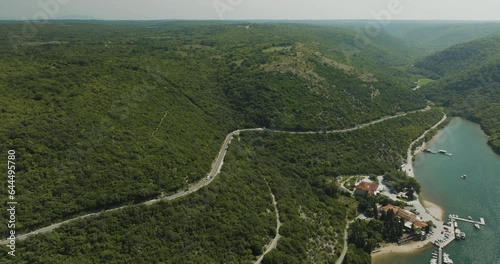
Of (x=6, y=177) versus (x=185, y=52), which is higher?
(x=185, y=52)

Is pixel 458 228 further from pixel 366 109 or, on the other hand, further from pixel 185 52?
pixel 185 52

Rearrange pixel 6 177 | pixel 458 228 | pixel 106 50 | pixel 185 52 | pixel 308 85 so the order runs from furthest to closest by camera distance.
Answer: pixel 185 52 < pixel 106 50 < pixel 308 85 < pixel 458 228 < pixel 6 177

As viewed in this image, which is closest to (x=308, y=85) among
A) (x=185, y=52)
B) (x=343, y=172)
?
(x=343, y=172)

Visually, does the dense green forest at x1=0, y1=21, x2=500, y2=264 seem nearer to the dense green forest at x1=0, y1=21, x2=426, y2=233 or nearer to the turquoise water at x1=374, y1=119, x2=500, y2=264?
the dense green forest at x1=0, y1=21, x2=426, y2=233

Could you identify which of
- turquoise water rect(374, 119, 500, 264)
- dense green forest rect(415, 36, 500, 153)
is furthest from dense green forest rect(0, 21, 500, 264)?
turquoise water rect(374, 119, 500, 264)

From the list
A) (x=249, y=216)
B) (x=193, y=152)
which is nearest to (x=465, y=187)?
(x=249, y=216)

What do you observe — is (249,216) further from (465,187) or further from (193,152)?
(465,187)

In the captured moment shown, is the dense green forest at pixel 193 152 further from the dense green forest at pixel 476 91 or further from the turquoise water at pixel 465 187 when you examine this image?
the turquoise water at pixel 465 187
